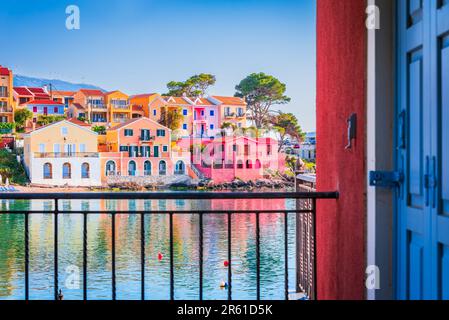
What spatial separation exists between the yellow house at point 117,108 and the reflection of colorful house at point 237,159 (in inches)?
173

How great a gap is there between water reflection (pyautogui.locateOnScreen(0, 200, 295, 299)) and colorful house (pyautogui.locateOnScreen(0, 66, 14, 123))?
5564 mm

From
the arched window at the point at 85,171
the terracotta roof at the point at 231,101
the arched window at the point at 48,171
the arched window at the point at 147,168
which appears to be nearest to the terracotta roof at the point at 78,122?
the arched window at the point at 85,171

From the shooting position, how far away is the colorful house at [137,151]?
1141 inches

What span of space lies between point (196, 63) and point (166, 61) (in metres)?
2.05

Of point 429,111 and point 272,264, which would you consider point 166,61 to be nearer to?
point 272,264

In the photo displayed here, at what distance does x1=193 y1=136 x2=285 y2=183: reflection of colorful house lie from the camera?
29.7 m

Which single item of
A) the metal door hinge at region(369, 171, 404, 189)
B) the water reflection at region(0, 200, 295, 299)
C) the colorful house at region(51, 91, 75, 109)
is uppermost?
the colorful house at region(51, 91, 75, 109)

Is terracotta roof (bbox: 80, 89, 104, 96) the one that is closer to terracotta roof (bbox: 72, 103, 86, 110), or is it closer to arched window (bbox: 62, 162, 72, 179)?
terracotta roof (bbox: 72, 103, 86, 110)

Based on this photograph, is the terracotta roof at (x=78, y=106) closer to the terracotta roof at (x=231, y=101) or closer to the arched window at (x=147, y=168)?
the arched window at (x=147, y=168)

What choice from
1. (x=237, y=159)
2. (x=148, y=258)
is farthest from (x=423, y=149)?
(x=237, y=159)

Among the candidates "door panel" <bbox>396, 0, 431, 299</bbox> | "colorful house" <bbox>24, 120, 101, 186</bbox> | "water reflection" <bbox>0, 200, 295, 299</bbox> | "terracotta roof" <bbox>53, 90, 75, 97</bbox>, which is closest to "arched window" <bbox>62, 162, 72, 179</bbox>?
"colorful house" <bbox>24, 120, 101, 186</bbox>

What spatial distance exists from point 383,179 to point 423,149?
26 cm

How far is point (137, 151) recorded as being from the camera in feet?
95.1

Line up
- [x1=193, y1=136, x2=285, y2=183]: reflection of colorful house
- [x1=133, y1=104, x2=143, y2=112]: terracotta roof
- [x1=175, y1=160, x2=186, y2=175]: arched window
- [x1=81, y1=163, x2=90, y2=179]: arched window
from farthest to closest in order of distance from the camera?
[x1=133, y1=104, x2=143, y2=112]: terracotta roof, [x1=175, y1=160, x2=186, y2=175]: arched window, [x1=193, y1=136, x2=285, y2=183]: reflection of colorful house, [x1=81, y1=163, x2=90, y2=179]: arched window
